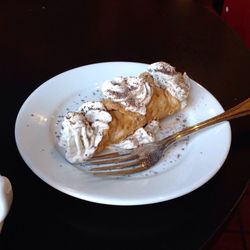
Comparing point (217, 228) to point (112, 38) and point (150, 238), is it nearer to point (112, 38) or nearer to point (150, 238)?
point (150, 238)

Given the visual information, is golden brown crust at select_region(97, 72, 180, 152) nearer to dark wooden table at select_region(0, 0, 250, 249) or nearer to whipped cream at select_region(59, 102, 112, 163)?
whipped cream at select_region(59, 102, 112, 163)

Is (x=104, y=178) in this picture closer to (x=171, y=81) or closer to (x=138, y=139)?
(x=138, y=139)

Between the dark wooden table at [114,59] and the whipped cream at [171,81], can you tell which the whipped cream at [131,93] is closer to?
the whipped cream at [171,81]

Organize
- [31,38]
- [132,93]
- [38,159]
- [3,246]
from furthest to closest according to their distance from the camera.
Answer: [31,38] < [132,93] < [38,159] < [3,246]

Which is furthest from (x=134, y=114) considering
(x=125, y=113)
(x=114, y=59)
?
(x=114, y=59)

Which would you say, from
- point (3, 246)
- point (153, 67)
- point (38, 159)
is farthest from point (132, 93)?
point (3, 246)
